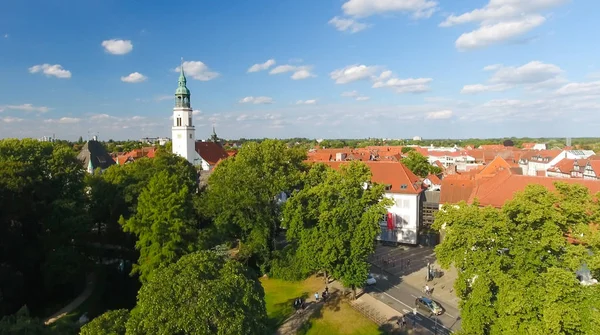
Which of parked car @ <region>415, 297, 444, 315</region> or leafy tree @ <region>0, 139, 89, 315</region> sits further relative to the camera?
leafy tree @ <region>0, 139, 89, 315</region>

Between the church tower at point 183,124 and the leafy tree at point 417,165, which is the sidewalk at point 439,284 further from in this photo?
the church tower at point 183,124

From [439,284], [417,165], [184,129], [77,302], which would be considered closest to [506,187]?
[439,284]

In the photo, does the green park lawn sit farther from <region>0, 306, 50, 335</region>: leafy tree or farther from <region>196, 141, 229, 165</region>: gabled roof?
<region>196, 141, 229, 165</region>: gabled roof

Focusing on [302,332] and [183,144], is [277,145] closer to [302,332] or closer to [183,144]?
[302,332]

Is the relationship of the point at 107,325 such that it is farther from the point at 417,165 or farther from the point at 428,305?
the point at 417,165

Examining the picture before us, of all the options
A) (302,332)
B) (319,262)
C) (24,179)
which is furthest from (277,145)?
(24,179)

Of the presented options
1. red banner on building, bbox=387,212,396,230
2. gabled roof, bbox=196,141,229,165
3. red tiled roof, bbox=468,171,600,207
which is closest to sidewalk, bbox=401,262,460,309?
red tiled roof, bbox=468,171,600,207
